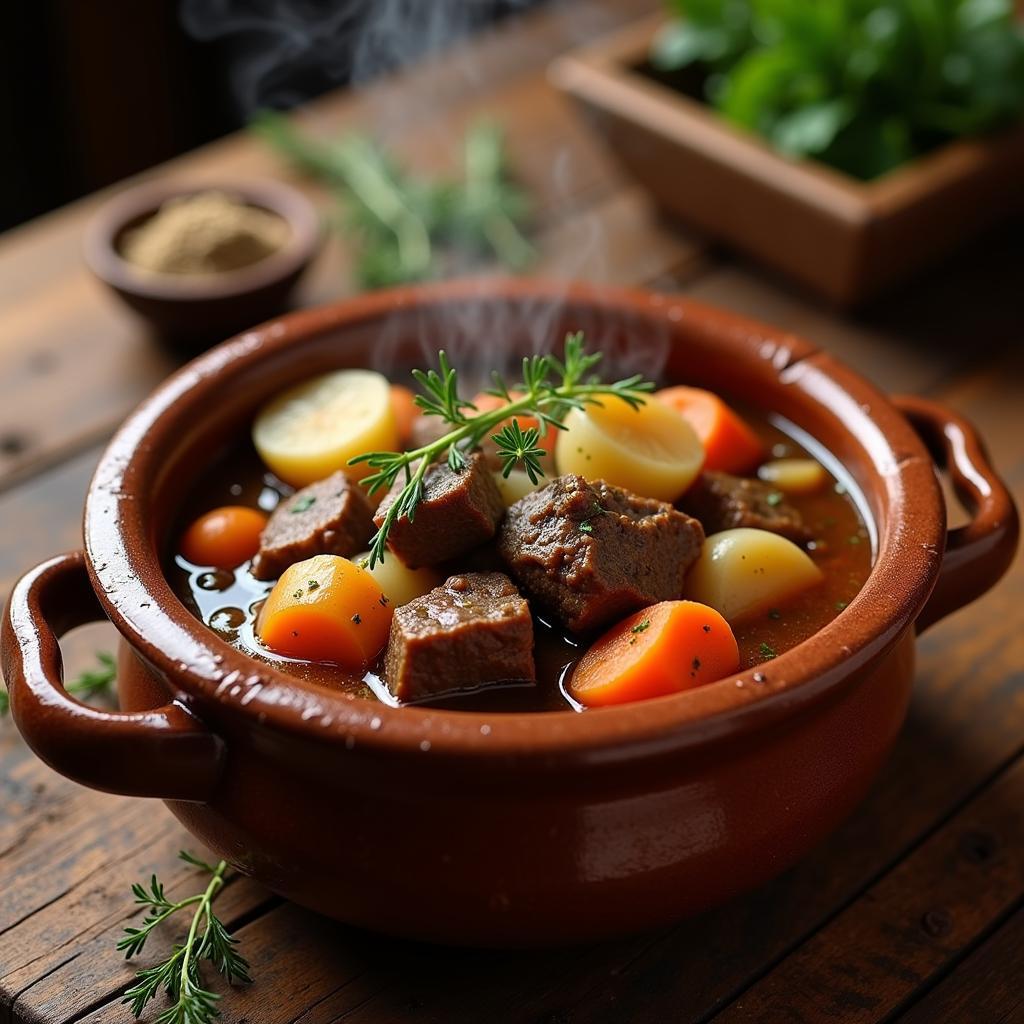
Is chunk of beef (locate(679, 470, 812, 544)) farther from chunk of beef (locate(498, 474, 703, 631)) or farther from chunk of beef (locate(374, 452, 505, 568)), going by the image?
chunk of beef (locate(374, 452, 505, 568))

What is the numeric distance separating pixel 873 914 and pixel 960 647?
566 millimetres

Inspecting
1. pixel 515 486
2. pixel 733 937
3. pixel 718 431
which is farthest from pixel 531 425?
pixel 733 937

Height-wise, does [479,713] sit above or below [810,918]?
above

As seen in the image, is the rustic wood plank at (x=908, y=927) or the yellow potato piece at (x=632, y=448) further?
the yellow potato piece at (x=632, y=448)

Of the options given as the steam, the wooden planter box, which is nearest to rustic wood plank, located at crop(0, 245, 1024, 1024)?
the steam

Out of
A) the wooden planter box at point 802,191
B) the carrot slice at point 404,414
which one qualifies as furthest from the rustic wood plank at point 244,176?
the carrot slice at point 404,414

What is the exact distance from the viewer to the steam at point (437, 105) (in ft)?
7.06

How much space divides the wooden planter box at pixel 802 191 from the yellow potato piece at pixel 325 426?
1.17 meters

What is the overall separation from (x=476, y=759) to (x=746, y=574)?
1.77 ft

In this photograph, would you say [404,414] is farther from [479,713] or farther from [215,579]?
[479,713]

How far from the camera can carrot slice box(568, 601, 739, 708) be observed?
60.6 inches

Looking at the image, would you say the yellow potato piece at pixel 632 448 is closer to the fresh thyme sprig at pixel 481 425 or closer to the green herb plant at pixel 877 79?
the fresh thyme sprig at pixel 481 425

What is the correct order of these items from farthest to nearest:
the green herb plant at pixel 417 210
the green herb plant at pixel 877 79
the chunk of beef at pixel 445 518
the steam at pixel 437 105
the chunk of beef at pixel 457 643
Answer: the green herb plant at pixel 417 210 < the green herb plant at pixel 877 79 < the steam at pixel 437 105 < the chunk of beef at pixel 445 518 < the chunk of beef at pixel 457 643

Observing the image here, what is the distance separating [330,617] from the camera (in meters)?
1.61
